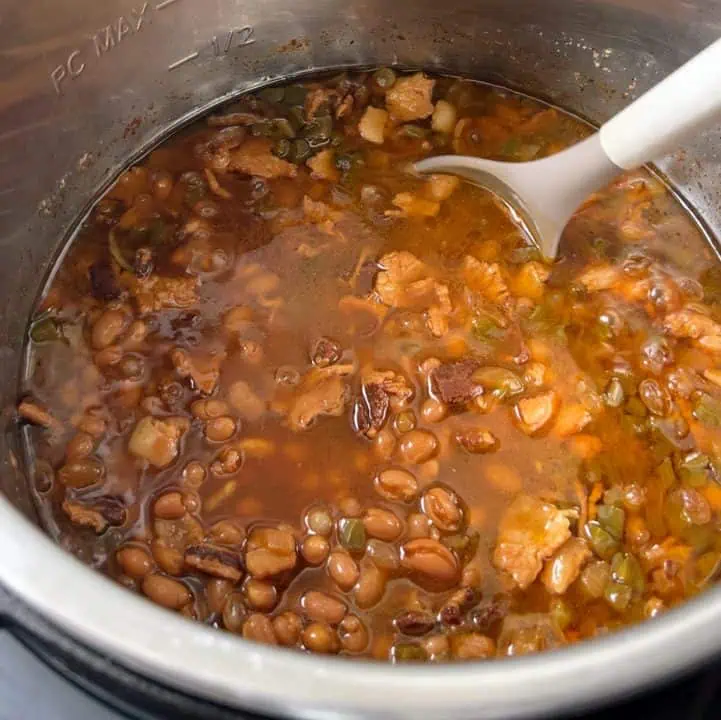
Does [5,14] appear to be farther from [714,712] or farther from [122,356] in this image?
[714,712]

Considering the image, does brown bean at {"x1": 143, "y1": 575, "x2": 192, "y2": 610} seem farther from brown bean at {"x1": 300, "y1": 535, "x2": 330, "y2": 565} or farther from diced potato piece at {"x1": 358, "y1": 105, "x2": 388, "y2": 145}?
diced potato piece at {"x1": 358, "y1": 105, "x2": 388, "y2": 145}

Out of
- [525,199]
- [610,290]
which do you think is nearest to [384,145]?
[525,199]

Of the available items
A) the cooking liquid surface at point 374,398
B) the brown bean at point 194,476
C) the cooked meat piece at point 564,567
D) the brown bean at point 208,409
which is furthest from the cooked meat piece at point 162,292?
the cooked meat piece at point 564,567

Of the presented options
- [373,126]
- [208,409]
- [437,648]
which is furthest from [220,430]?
[373,126]

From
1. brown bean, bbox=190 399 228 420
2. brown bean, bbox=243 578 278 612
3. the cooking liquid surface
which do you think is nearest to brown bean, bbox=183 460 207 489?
the cooking liquid surface

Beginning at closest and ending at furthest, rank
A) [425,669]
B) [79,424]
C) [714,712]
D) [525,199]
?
[425,669]
[714,712]
[79,424]
[525,199]
